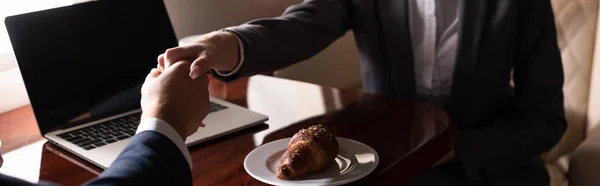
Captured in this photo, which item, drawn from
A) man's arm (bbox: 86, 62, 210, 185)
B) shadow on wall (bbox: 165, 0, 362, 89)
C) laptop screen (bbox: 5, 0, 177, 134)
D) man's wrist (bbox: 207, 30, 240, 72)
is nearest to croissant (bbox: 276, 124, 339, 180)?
man's arm (bbox: 86, 62, 210, 185)

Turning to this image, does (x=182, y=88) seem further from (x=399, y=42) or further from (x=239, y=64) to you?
(x=399, y=42)

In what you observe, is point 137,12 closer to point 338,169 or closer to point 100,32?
point 100,32

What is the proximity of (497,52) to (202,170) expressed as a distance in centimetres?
71

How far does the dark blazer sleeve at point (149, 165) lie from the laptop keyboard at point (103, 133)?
0.84 ft

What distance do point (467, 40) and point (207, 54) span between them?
1.87ft

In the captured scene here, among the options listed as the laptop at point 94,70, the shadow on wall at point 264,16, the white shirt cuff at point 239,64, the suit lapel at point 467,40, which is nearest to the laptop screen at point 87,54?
the laptop at point 94,70

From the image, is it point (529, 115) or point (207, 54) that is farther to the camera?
point (529, 115)

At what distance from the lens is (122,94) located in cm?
102

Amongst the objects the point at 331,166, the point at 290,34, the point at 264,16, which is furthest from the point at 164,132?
the point at 264,16

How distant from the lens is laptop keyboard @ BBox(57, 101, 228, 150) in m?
0.87

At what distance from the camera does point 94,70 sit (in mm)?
997

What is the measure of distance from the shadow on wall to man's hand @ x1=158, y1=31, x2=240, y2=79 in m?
0.37

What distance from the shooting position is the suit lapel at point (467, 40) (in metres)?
1.18

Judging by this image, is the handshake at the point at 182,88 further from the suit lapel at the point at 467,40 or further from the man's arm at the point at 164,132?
the suit lapel at the point at 467,40
